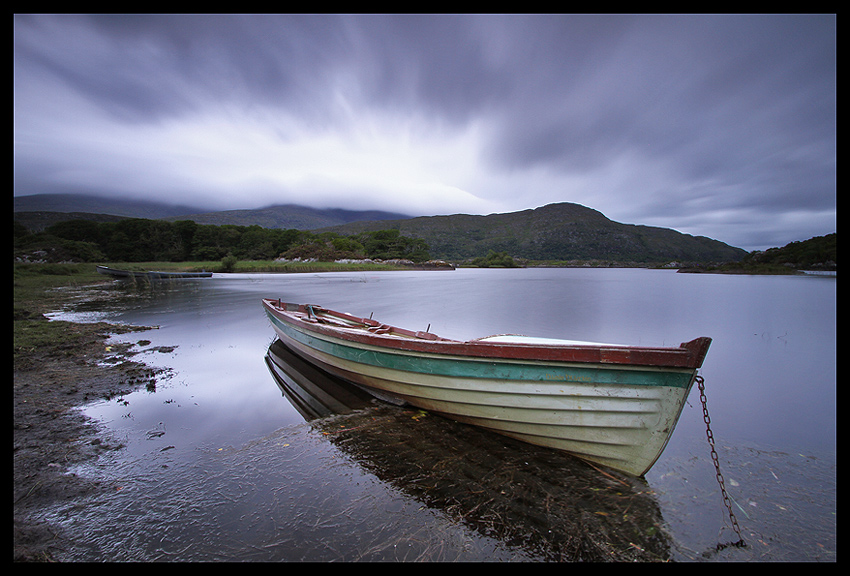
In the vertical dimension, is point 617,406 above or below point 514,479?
above

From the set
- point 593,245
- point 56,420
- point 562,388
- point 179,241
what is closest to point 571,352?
point 562,388

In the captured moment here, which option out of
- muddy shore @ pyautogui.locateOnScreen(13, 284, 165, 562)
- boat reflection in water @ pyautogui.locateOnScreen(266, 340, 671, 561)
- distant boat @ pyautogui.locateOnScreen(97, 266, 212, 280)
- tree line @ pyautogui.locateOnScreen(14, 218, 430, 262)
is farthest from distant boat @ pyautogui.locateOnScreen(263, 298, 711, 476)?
tree line @ pyautogui.locateOnScreen(14, 218, 430, 262)

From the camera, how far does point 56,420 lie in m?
4.96

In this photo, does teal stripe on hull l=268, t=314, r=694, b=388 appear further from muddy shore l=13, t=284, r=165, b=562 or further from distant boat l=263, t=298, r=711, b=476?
muddy shore l=13, t=284, r=165, b=562

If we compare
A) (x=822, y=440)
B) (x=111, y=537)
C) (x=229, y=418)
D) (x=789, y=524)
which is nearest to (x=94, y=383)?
(x=229, y=418)

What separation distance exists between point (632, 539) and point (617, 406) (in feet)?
4.17

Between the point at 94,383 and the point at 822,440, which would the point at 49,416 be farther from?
the point at 822,440

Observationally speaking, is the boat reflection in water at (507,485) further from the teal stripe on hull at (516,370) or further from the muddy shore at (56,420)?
the muddy shore at (56,420)

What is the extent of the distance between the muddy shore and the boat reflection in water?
2.60m

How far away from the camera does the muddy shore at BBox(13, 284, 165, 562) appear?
3021 mm

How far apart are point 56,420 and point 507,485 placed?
618 centimetres

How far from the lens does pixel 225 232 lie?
3398 inches

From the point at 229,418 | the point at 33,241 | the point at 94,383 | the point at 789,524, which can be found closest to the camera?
the point at 789,524
